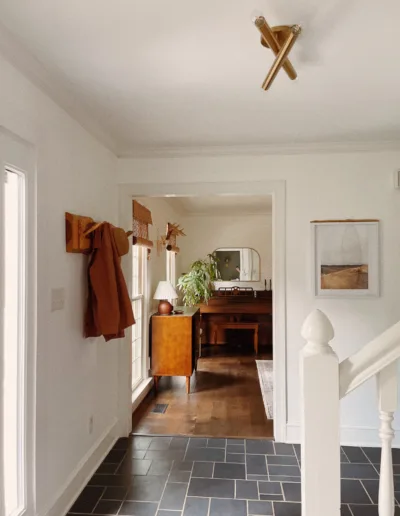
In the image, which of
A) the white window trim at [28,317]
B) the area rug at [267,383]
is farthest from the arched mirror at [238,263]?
the white window trim at [28,317]

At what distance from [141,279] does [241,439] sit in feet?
6.45

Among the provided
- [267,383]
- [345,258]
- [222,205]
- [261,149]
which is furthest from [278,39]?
[222,205]

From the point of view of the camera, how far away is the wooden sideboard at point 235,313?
633 centimetres

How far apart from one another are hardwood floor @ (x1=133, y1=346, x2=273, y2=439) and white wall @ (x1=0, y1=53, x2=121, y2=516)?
778mm

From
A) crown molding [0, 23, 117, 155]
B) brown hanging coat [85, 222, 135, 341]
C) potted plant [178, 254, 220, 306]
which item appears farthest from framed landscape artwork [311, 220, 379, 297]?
potted plant [178, 254, 220, 306]

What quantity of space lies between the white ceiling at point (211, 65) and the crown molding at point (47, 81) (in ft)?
0.04

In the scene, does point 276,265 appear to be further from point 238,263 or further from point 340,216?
point 238,263

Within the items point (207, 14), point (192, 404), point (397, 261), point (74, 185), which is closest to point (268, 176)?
point (397, 261)

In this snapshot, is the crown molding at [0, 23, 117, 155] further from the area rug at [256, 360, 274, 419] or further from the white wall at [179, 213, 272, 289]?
the white wall at [179, 213, 272, 289]

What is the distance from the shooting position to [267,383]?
181 inches

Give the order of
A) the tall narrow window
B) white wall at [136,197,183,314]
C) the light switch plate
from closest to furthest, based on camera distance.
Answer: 1. the tall narrow window
2. the light switch plate
3. white wall at [136,197,183,314]

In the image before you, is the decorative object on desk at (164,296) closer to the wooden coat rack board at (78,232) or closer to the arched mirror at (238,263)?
the wooden coat rack board at (78,232)

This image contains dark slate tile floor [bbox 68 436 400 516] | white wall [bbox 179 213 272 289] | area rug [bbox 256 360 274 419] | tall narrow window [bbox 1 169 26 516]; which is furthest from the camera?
white wall [bbox 179 213 272 289]

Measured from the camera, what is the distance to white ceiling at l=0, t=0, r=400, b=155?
4.89ft
